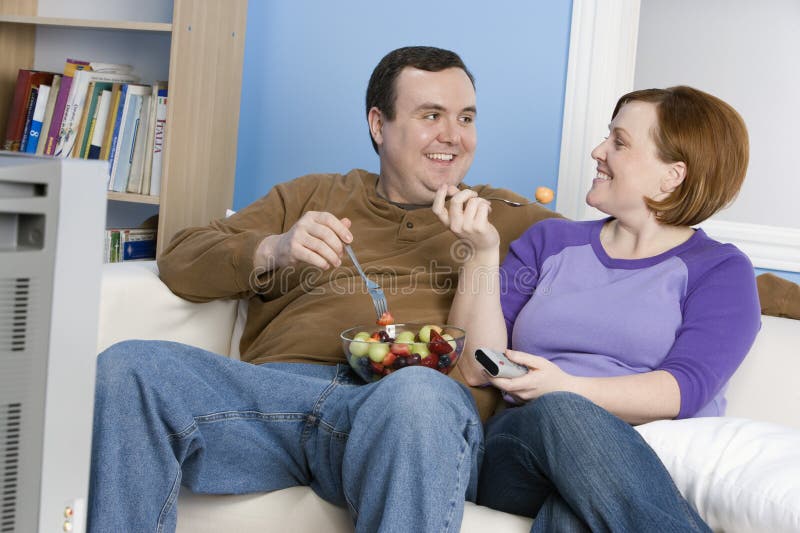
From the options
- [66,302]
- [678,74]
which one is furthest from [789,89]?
[66,302]

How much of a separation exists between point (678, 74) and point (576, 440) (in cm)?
291

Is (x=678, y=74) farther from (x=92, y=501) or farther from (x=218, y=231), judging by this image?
(x=92, y=501)

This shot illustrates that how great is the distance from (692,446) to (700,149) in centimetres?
54

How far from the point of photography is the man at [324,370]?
1.22 meters

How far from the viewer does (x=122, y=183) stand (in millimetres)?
2541

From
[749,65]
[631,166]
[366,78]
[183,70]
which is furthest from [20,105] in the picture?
[749,65]

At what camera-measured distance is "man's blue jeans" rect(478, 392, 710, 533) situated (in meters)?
1.15

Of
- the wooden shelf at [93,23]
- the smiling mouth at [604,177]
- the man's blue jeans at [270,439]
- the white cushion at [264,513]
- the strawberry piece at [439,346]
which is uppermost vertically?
the wooden shelf at [93,23]

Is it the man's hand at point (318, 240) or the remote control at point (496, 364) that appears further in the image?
the man's hand at point (318, 240)

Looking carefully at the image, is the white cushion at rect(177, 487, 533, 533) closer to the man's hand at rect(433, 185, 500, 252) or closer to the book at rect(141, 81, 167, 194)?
the man's hand at rect(433, 185, 500, 252)

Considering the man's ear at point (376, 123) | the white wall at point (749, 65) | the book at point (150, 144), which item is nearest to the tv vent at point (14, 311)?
the man's ear at point (376, 123)

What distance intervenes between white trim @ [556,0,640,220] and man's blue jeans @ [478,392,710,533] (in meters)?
1.09

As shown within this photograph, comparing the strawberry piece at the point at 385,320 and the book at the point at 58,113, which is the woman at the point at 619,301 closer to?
the strawberry piece at the point at 385,320

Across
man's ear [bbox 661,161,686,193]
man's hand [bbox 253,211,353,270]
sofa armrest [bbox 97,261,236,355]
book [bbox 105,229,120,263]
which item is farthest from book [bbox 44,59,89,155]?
man's ear [bbox 661,161,686,193]
